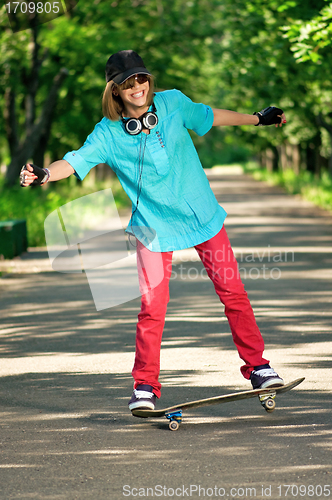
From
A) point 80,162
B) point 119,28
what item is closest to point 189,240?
point 80,162

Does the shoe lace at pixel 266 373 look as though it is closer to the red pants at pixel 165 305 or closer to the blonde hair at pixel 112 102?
the red pants at pixel 165 305

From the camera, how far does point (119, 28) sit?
87.8ft

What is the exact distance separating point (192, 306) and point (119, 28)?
65.5 feet

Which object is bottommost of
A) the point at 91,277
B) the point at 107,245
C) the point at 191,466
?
the point at 107,245

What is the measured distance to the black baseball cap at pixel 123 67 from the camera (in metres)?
4.37

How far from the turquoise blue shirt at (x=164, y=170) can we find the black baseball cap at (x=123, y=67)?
0.22 m

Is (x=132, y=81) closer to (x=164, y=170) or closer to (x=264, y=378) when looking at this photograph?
(x=164, y=170)

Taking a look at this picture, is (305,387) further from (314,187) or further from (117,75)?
(314,187)

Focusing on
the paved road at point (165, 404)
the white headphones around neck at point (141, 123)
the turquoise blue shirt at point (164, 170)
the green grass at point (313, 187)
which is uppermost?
the white headphones around neck at point (141, 123)

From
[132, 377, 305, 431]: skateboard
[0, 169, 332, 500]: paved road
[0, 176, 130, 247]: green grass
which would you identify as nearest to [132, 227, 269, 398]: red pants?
[132, 377, 305, 431]: skateboard

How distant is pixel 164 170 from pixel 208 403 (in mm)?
1358

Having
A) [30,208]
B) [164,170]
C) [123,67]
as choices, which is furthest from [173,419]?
[30,208]

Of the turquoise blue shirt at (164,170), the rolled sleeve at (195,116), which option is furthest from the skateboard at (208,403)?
the rolled sleeve at (195,116)

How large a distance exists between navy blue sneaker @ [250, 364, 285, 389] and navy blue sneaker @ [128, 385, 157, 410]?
0.61 meters
